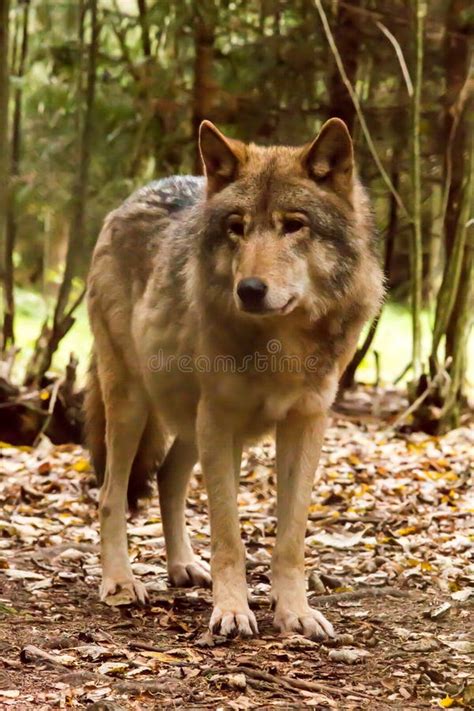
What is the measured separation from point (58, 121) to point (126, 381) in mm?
5613

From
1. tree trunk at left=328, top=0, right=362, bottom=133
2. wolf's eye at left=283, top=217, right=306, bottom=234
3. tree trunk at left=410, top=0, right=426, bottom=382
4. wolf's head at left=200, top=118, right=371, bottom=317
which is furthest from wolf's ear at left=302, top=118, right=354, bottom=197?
tree trunk at left=328, top=0, right=362, bottom=133

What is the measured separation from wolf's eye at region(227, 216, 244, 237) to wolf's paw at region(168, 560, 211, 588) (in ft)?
6.19

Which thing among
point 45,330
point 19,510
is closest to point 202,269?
point 19,510

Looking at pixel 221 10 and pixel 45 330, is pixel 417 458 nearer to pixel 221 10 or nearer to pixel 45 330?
pixel 45 330

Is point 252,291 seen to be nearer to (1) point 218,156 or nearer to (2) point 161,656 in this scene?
(1) point 218,156

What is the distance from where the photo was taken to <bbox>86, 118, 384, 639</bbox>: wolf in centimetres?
401

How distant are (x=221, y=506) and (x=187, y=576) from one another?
94 centimetres

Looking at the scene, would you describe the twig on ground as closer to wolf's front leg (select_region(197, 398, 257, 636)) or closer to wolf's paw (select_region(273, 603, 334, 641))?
wolf's paw (select_region(273, 603, 334, 641))

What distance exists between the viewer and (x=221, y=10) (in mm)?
9039

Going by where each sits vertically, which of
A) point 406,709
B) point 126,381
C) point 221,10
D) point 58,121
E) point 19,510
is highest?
point 221,10

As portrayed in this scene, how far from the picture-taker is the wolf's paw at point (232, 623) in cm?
400

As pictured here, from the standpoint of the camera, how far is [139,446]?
17.0 ft

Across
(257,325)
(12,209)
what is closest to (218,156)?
(257,325)

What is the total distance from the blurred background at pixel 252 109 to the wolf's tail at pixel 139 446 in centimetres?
313
